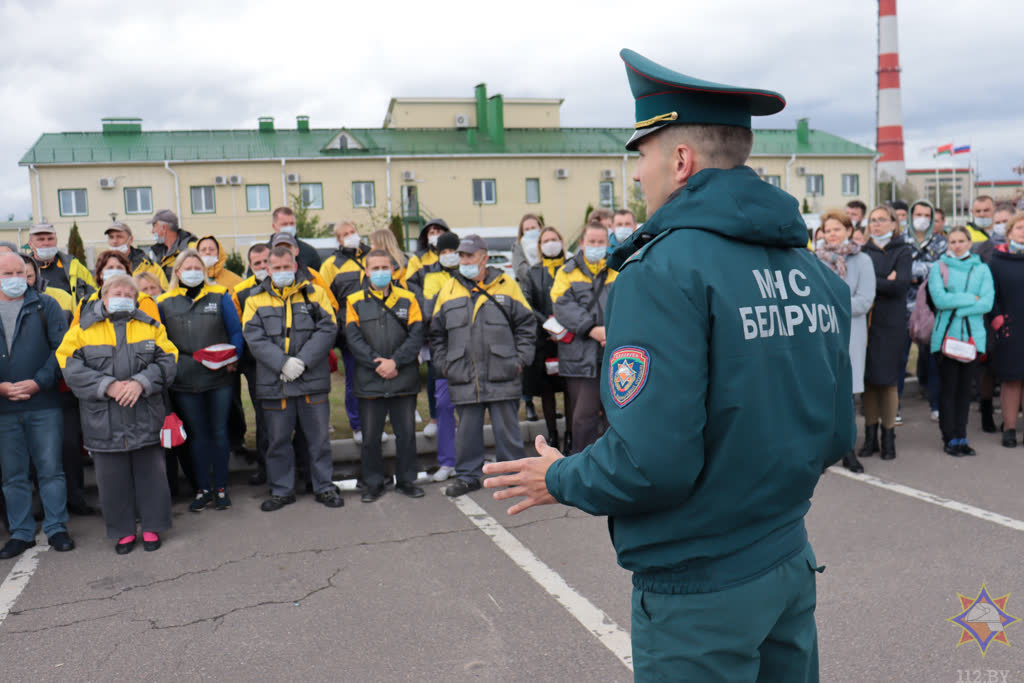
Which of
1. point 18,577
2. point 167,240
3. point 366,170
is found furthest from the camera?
point 366,170

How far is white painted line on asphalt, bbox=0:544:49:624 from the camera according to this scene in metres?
4.70

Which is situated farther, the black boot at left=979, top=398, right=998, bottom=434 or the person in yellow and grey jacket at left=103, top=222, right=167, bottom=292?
the black boot at left=979, top=398, right=998, bottom=434

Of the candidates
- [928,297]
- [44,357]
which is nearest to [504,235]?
[928,297]

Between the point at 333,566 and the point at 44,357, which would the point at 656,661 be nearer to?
the point at 333,566

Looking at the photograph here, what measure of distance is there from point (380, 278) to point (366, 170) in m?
33.4

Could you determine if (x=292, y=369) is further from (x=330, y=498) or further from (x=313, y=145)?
(x=313, y=145)

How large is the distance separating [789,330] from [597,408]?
5487 mm

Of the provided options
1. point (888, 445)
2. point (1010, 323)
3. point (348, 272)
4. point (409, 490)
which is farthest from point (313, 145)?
point (888, 445)

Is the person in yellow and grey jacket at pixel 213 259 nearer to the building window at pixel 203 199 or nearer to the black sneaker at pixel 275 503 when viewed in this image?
the black sneaker at pixel 275 503

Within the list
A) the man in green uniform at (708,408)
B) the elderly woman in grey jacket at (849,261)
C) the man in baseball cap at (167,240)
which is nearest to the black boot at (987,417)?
the elderly woman in grey jacket at (849,261)

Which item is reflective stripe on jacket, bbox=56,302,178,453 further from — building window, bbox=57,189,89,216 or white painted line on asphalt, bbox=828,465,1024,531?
building window, bbox=57,189,89,216

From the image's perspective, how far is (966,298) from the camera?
7.71 metres

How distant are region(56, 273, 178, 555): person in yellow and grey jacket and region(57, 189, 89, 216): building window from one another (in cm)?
3482

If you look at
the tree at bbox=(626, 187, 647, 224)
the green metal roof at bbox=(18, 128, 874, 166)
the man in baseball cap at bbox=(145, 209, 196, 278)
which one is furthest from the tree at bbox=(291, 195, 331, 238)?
the man in baseball cap at bbox=(145, 209, 196, 278)
